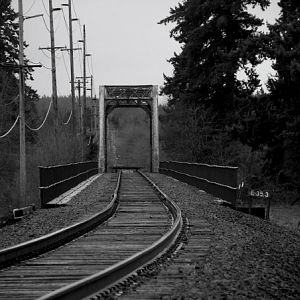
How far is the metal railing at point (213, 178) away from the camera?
17306mm

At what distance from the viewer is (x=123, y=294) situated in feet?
18.0

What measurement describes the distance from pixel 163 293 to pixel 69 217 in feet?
27.0

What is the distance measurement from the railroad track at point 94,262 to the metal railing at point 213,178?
4552 millimetres

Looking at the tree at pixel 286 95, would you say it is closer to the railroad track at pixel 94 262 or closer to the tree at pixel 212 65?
the railroad track at pixel 94 262

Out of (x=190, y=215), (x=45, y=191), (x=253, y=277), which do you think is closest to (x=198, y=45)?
(x=45, y=191)

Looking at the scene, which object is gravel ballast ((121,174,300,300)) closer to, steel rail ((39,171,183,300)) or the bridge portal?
steel rail ((39,171,183,300))

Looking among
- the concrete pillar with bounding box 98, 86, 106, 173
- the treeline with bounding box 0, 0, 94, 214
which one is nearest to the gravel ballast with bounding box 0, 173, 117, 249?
the treeline with bounding box 0, 0, 94, 214

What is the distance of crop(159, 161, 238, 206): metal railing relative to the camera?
56.8ft

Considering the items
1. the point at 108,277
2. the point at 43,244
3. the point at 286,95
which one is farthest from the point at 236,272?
the point at 286,95

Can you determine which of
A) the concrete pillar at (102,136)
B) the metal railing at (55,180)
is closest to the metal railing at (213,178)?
the metal railing at (55,180)

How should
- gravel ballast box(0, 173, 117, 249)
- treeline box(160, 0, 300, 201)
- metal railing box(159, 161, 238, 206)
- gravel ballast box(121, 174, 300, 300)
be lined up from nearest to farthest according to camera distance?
gravel ballast box(121, 174, 300, 300)
gravel ballast box(0, 173, 117, 249)
metal railing box(159, 161, 238, 206)
treeline box(160, 0, 300, 201)

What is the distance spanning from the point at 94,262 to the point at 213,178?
13.4 meters

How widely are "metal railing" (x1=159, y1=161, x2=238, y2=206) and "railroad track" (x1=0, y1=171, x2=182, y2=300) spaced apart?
455cm

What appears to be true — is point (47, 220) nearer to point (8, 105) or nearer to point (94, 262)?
point (94, 262)
